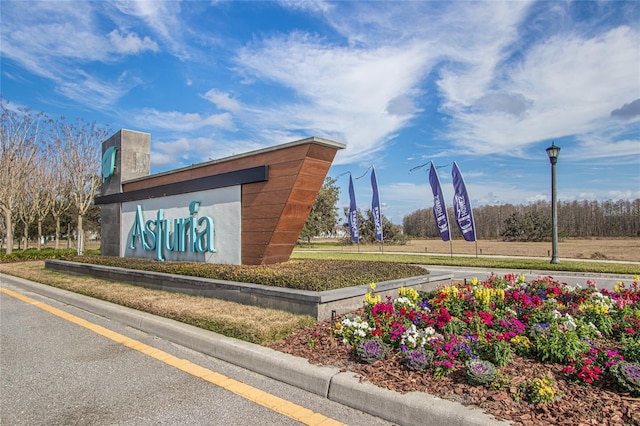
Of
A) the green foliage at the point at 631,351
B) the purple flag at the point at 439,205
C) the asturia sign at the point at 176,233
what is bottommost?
the green foliage at the point at 631,351

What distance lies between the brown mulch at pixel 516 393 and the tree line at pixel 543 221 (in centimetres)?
6066

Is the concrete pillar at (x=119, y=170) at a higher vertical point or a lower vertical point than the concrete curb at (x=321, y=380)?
higher

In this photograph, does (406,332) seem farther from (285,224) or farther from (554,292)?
(285,224)

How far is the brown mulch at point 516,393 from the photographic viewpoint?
9.53 feet

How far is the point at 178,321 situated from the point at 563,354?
514 cm

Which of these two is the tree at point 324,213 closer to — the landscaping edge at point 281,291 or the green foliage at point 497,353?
the landscaping edge at point 281,291

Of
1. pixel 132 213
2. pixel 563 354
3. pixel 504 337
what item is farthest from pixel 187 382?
pixel 132 213

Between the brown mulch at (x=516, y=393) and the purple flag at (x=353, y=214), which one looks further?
the purple flag at (x=353, y=214)

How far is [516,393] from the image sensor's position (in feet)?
10.7

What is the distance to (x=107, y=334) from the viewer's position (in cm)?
637

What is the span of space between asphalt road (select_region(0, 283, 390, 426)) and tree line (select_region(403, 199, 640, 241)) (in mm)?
60723

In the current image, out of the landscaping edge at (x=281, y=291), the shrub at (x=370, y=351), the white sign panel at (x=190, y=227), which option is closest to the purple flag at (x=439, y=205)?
the landscaping edge at (x=281, y=291)

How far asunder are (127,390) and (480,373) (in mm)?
3348

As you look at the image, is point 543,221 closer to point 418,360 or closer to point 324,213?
point 324,213
